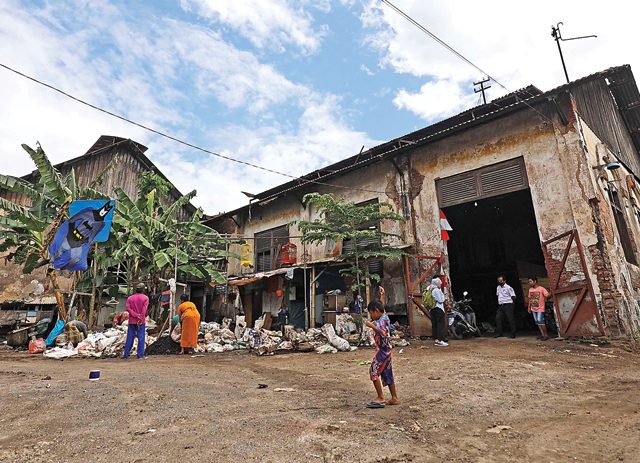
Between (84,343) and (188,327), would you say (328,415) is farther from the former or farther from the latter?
(84,343)

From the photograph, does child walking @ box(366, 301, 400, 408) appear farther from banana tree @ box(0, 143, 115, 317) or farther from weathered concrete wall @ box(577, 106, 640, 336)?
banana tree @ box(0, 143, 115, 317)

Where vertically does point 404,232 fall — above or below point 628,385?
above

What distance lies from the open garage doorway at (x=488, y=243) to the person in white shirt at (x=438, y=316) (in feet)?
10.3

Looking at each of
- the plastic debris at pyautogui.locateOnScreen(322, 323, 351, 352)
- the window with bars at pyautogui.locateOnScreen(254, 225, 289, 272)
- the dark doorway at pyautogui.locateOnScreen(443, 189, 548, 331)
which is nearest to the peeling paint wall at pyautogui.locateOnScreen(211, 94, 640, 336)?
the dark doorway at pyautogui.locateOnScreen(443, 189, 548, 331)

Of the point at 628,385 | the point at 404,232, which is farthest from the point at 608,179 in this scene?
the point at 628,385

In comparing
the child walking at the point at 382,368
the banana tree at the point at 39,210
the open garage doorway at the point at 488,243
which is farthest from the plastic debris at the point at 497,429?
the banana tree at the point at 39,210

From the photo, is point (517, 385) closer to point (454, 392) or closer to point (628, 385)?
point (454, 392)

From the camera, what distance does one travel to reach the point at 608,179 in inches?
407

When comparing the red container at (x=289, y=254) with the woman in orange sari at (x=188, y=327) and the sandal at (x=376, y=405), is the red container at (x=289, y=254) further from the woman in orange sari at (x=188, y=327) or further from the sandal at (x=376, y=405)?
the sandal at (x=376, y=405)

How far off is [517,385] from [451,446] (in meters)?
2.61

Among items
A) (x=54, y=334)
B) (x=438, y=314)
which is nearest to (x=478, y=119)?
(x=438, y=314)

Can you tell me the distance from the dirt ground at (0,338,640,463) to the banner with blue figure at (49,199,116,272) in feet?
10.4

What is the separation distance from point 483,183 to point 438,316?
424cm

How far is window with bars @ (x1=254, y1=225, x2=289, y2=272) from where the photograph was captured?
16344mm
